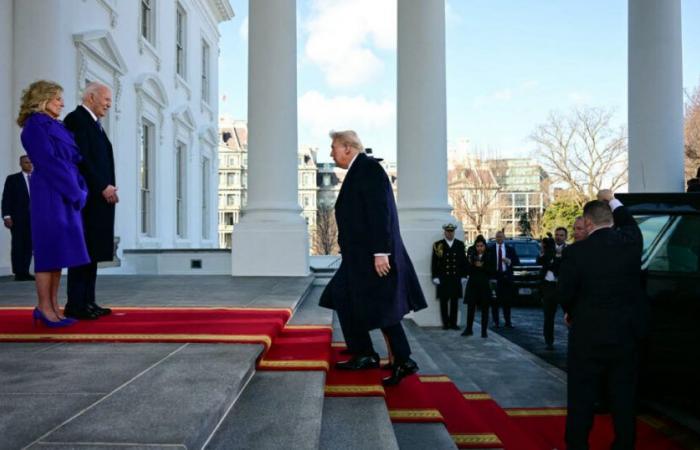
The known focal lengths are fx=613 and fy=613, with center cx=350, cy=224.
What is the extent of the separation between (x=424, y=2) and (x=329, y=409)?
31.6 ft

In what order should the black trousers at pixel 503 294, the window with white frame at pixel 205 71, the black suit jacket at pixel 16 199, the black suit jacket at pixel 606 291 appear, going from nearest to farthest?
the black suit jacket at pixel 606 291
the black suit jacket at pixel 16 199
the black trousers at pixel 503 294
the window with white frame at pixel 205 71

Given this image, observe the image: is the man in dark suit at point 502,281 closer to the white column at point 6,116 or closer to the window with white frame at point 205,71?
the white column at point 6,116

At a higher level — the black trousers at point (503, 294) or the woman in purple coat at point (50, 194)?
the woman in purple coat at point (50, 194)

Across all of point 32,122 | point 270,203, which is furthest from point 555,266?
point 32,122

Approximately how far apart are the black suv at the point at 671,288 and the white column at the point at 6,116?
9.54m

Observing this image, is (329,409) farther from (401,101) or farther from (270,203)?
(401,101)

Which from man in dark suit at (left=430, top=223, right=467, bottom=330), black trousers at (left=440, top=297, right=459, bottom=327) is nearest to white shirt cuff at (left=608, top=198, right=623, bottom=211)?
man in dark suit at (left=430, top=223, right=467, bottom=330)

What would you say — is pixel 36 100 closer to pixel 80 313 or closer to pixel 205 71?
pixel 80 313

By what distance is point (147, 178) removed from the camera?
687 inches

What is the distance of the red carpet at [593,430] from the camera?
Result: 16.7 ft

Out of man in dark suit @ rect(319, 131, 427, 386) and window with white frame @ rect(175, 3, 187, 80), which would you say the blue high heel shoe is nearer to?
man in dark suit @ rect(319, 131, 427, 386)

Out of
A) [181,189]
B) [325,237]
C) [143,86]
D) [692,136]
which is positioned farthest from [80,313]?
[325,237]

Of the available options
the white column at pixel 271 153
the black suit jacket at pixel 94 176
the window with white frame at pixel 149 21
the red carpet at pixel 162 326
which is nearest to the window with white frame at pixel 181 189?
the window with white frame at pixel 149 21

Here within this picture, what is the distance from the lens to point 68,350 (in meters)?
3.86
